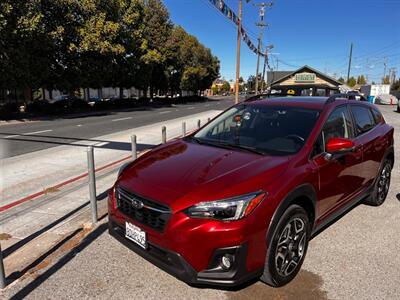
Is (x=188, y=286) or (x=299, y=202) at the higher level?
(x=299, y=202)

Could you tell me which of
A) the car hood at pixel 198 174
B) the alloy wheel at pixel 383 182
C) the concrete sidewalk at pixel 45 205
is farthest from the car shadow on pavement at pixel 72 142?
the car hood at pixel 198 174

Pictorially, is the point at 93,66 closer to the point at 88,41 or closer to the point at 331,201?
the point at 88,41

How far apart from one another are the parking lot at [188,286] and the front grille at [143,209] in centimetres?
63

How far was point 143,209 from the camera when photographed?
2881 millimetres

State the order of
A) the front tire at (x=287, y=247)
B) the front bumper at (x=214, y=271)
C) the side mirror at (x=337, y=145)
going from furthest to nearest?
the side mirror at (x=337, y=145)
the front tire at (x=287, y=247)
the front bumper at (x=214, y=271)

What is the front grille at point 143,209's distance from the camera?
272 cm

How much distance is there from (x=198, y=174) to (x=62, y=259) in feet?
5.74

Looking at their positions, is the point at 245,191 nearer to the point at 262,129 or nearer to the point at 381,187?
the point at 262,129

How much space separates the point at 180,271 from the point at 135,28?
32095 millimetres

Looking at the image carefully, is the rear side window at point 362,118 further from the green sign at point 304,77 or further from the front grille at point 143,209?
the green sign at point 304,77

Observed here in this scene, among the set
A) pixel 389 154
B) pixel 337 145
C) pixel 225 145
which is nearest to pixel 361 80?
pixel 389 154

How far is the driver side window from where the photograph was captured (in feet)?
11.6

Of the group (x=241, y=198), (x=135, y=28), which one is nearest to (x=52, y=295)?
(x=241, y=198)

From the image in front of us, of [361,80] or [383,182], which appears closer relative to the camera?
[383,182]
